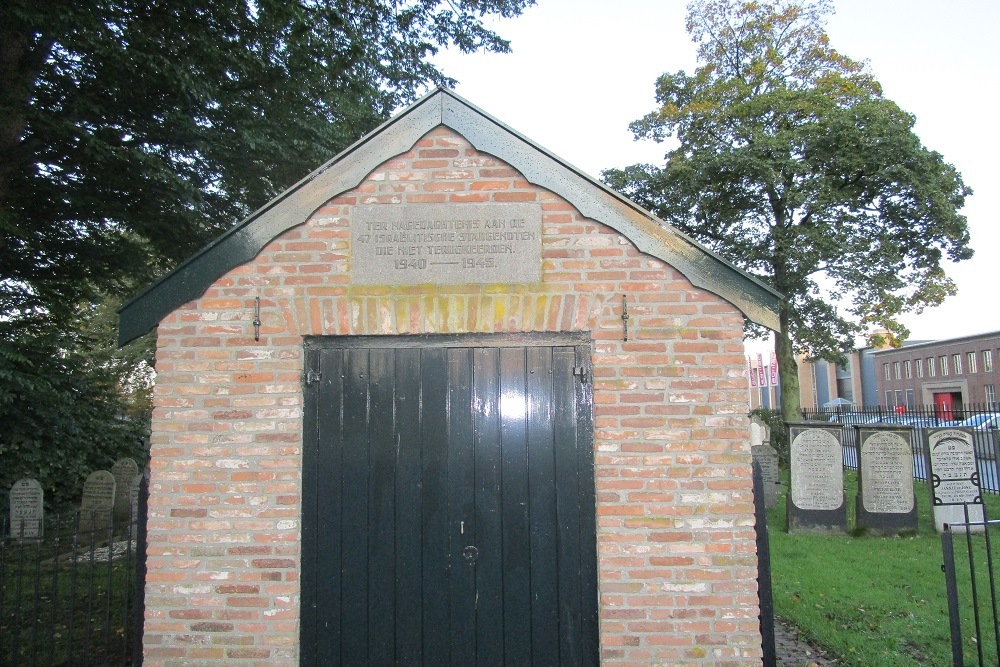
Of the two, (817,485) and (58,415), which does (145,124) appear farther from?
(817,485)

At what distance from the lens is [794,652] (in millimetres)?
5234

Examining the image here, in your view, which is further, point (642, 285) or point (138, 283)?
point (138, 283)

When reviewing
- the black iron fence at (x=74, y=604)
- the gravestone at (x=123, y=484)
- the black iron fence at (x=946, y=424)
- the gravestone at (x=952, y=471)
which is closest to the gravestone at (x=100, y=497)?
the gravestone at (x=123, y=484)

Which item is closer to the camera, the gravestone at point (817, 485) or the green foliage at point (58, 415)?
the gravestone at point (817, 485)

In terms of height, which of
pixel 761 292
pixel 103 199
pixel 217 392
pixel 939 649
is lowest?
pixel 939 649

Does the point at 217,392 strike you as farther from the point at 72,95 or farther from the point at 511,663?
the point at 72,95

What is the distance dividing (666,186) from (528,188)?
17.3m

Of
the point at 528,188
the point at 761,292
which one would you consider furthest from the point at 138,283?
the point at 761,292

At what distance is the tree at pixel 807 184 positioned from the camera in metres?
18.3

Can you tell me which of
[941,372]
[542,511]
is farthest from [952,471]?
[941,372]

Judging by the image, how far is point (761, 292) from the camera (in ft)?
13.4

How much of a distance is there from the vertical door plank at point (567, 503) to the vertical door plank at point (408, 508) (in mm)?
895

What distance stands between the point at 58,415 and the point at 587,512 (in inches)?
517

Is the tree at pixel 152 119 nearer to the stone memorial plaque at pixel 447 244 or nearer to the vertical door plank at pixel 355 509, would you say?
the stone memorial plaque at pixel 447 244
